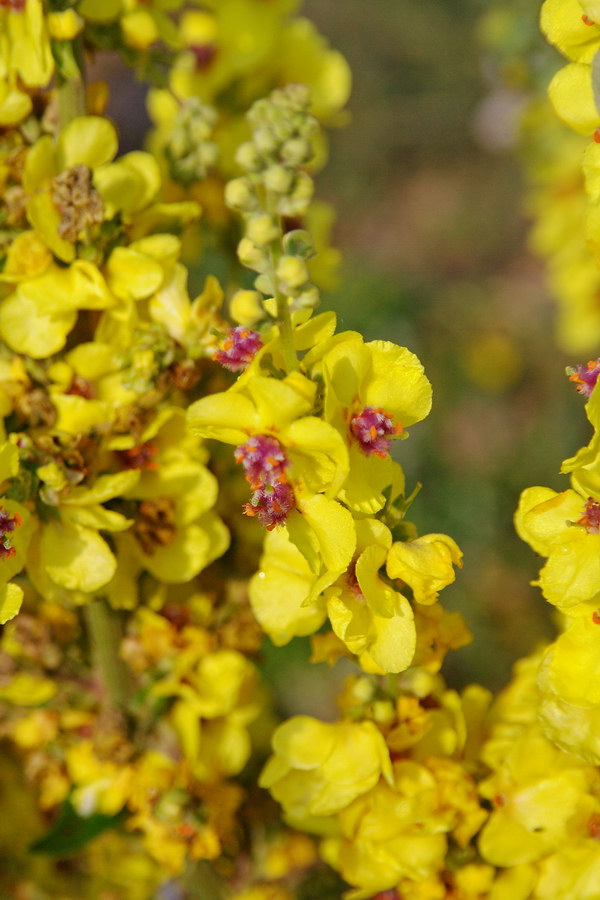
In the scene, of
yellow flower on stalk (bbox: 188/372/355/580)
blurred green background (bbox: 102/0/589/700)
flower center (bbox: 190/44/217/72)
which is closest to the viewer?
yellow flower on stalk (bbox: 188/372/355/580)

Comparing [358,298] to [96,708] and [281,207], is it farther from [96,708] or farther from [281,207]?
[281,207]

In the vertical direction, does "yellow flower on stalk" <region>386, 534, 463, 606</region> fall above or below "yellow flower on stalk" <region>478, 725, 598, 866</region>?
above

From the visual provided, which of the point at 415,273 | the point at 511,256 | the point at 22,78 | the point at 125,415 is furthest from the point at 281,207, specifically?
the point at 511,256

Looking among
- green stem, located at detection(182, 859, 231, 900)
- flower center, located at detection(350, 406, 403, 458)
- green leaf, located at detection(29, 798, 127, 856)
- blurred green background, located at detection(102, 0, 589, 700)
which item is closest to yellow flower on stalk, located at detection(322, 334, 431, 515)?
flower center, located at detection(350, 406, 403, 458)

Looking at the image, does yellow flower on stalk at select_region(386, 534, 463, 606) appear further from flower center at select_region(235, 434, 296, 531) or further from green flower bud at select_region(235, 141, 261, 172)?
green flower bud at select_region(235, 141, 261, 172)

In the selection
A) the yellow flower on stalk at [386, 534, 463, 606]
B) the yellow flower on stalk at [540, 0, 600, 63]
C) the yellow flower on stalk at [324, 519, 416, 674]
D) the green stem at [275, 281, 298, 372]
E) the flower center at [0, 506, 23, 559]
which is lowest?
the flower center at [0, 506, 23, 559]

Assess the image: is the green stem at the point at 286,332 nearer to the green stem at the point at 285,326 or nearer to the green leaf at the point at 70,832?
the green stem at the point at 285,326
